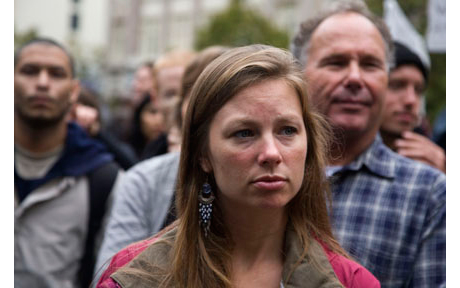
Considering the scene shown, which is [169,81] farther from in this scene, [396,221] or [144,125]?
[396,221]

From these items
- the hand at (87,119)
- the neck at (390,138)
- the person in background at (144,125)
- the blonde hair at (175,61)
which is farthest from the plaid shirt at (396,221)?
the person in background at (144,125)

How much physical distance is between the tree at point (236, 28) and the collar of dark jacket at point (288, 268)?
2953 cm

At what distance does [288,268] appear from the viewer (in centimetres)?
248

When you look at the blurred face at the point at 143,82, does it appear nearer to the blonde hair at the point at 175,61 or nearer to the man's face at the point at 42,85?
the blonde hair at the point at 175,61

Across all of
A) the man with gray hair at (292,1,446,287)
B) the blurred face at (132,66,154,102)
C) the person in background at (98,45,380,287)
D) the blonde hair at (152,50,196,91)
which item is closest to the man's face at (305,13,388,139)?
the man with gray hair at (292,1,446,287)

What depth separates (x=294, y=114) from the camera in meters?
2.51

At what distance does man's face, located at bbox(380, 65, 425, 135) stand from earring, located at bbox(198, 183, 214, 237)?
7.94ft

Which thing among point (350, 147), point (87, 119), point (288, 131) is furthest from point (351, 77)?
point (87, 119)

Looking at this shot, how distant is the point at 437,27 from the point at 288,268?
3.69 meters

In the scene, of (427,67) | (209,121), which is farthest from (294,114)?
(427,67)

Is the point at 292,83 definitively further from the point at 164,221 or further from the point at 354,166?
the point at 164,221

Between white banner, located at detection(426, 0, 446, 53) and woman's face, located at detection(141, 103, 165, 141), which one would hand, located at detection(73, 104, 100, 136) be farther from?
white banner, located at detection(426, 0, 446, 53)

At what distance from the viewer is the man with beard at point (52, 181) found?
4566mm

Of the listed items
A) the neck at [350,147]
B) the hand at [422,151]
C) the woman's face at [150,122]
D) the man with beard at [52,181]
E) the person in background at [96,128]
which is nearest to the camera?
the neck at [350,147]
